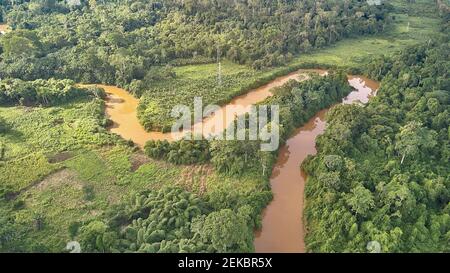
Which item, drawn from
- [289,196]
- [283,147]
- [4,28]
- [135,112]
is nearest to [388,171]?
[289,196]

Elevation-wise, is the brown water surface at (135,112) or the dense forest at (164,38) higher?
the dense forest at (164,38)

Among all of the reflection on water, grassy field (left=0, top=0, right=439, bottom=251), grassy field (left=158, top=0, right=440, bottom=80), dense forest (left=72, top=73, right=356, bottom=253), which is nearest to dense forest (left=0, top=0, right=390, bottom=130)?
grassy field (left=158, top=0, right=440, bottom=80)

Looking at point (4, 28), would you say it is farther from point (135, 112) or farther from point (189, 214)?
point (189, 214)

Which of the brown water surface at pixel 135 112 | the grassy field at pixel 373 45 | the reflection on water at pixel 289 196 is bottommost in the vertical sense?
the reflection on water at pixel 289 196

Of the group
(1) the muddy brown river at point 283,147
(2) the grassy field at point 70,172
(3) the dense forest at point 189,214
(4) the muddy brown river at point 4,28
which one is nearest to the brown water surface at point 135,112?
(1) the muddy brown river at point 283,147

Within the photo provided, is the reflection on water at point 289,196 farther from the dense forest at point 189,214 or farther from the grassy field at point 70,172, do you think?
the grassy field at point 70,172

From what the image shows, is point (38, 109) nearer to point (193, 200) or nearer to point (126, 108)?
point (126, 108)

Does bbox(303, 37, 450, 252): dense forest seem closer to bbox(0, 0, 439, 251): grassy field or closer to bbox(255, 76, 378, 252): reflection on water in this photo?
bbox(255, 76, 378, 252): reflection on water

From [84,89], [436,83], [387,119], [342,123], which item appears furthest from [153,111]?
[436,83]

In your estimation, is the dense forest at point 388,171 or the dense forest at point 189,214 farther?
the dense forest at point 388,171
